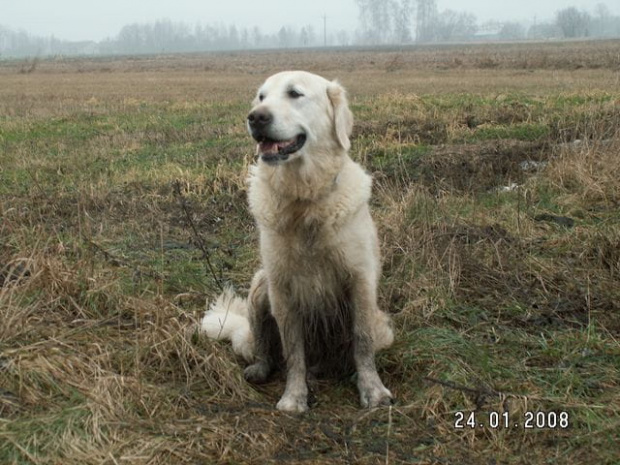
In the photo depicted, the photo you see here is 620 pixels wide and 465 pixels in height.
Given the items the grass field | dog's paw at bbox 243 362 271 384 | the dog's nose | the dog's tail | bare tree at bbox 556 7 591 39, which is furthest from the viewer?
bare tree at bbox 556 7 591 39

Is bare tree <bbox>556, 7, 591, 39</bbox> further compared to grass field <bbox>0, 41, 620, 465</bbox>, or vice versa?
bare tree <bbox>556, 7, 591, 39</bbox>

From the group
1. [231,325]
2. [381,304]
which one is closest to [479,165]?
[381,304]

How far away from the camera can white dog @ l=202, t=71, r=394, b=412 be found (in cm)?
346

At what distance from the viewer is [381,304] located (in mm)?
4574

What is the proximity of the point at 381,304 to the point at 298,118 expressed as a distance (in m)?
1.66

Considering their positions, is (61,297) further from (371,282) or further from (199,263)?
(371,282)

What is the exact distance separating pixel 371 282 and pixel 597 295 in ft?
5.84

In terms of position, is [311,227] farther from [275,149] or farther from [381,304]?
[381,304]

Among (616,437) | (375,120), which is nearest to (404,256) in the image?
(616,437)

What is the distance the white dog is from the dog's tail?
0.32 m

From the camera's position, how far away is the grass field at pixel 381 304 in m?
2.94

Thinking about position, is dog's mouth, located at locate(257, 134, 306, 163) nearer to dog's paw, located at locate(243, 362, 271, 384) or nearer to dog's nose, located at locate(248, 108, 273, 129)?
dog's nose, located at locate(248, 108, 273, 129)

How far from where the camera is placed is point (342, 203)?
3.53 meters

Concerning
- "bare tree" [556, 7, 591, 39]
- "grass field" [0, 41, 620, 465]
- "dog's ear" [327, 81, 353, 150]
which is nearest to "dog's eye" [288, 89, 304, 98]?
"dog's ear" [327, 81, 353, 150]
